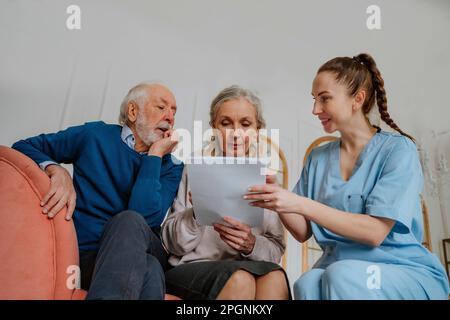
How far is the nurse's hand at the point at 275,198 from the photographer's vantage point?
86 cm

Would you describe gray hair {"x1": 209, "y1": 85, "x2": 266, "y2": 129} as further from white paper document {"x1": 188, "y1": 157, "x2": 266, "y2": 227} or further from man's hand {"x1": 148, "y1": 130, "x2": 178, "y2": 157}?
white paper document {"x1": 188, "y1": 157, "x2": 266, "y2": 227}

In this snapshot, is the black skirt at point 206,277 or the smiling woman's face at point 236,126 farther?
the smiling woman's face at point 236,126

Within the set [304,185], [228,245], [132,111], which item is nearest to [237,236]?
[228,245]

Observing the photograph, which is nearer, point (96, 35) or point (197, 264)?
point (197, 264)

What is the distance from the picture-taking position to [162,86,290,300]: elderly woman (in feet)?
2.87

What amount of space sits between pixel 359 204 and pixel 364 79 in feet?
1.17

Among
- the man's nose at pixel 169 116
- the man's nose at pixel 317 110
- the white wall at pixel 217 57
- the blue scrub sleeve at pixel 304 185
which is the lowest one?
the blue scrub sleeve at pixel 304 185

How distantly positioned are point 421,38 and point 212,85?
165 cm

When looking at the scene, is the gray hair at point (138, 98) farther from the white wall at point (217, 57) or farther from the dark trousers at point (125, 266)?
the white wall at point (217, 57)

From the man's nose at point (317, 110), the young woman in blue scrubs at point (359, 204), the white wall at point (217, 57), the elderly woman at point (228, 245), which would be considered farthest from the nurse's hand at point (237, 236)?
the white wall at point (217, 57)

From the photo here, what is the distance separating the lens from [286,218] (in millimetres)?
1038

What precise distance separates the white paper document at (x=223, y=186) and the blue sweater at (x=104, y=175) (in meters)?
0.21
